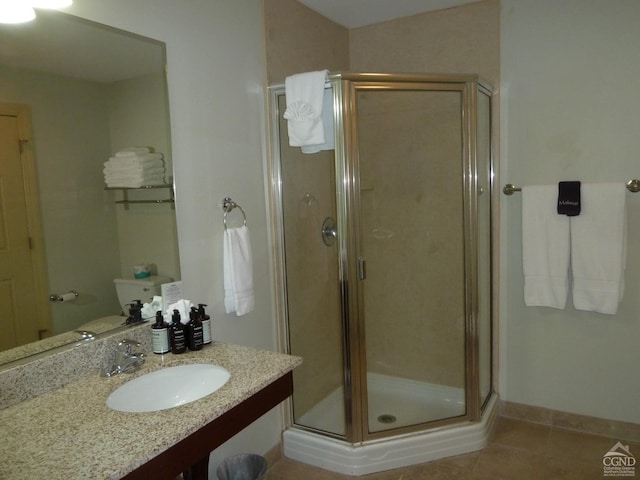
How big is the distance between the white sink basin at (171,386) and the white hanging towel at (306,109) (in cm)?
112

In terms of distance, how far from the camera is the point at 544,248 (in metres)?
2.55

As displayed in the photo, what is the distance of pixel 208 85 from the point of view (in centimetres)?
205

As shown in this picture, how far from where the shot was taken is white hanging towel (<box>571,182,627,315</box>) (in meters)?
2.35

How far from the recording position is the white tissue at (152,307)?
182cm

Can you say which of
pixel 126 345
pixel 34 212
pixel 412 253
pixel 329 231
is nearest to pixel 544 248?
pixel 412 253

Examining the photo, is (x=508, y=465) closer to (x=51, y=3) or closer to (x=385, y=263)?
(x=385, y=263)

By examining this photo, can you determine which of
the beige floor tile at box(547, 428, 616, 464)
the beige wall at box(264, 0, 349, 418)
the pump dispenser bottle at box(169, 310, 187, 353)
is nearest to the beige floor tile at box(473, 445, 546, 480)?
the beige floor tile at box(547, 428, 616, 464)

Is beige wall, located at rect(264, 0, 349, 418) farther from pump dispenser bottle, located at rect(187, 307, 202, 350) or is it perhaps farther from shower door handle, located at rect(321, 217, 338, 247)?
pump dispenser bottle, located at rect(187, 307, 202, 350)

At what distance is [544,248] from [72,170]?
7.67 ft

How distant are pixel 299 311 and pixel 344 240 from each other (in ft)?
1.92

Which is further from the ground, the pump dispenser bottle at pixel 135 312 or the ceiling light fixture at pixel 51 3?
the ceiling light fixture at pixel 51 3

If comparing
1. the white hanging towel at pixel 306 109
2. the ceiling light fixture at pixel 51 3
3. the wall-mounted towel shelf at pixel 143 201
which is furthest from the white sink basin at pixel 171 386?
the ceiling light fixture at pixel 51 3

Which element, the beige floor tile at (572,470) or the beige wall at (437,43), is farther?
the beige wall at (437,43)

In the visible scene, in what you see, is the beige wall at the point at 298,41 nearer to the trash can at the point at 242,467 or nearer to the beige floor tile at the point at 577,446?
the trash can at the point at 242,467
